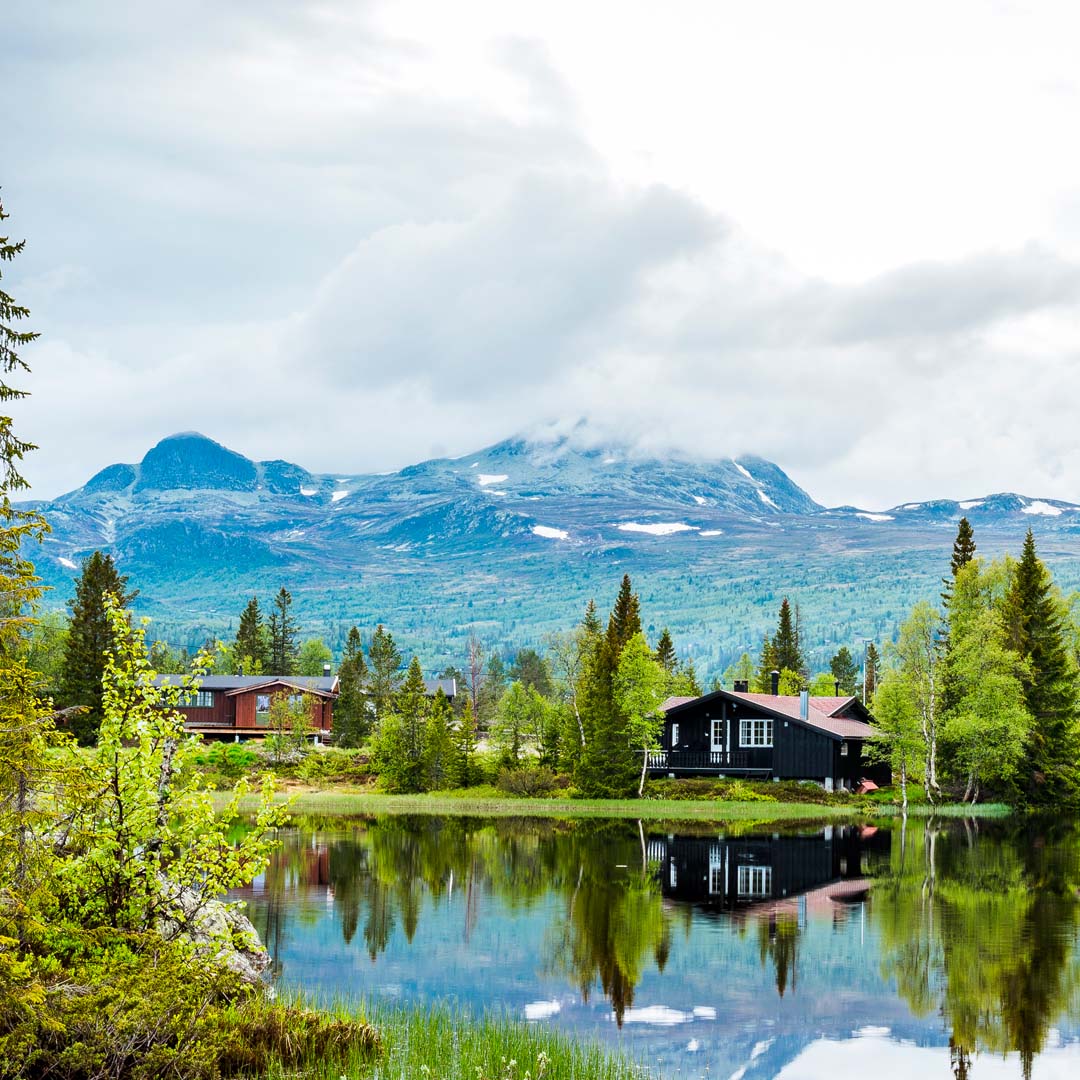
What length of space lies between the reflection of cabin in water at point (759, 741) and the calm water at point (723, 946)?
94.4ft

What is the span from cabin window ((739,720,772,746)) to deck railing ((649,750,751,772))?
2.83ft

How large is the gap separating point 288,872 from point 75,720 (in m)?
37.9

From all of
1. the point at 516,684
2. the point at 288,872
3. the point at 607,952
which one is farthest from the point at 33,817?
the point at 516,684

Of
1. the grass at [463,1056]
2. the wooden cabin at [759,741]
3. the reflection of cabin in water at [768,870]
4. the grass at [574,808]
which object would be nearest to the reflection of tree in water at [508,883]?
the reflection of cabin in water at [768,870]

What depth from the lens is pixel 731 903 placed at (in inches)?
1353

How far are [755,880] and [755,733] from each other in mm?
41273

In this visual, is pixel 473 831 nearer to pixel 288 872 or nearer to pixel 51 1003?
pixel 288 872

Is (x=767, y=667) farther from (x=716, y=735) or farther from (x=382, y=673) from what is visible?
(x=716, y=735)

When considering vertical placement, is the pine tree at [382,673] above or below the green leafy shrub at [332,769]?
above

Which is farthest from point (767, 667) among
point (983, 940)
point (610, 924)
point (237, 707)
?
point (983, 940)

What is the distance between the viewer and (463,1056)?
679 inches

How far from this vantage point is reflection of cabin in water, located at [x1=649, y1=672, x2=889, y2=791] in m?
77.7

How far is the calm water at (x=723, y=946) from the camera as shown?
2038 cm

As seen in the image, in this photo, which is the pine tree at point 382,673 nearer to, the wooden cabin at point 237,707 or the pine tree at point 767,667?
the wooden cabin at point 237,707
